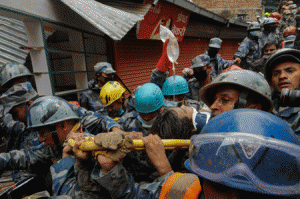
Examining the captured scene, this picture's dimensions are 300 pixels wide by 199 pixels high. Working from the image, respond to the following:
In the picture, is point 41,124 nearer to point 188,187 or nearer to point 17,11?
point 188,187

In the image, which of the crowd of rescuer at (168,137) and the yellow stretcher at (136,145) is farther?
the yellow stretcher at (136,145)

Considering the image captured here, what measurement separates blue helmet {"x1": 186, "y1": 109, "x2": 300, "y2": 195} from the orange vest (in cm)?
26

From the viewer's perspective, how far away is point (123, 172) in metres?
1.32

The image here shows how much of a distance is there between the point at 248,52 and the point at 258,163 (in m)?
6.50

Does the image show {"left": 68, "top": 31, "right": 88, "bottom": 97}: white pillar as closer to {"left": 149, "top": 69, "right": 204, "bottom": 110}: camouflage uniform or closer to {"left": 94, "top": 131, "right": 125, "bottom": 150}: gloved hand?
{"left": 149, "top": 69, "right": 204, "bottom": 110}: camouflage uniform

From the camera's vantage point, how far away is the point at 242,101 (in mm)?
1755

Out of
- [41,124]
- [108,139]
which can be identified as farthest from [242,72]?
[41,124]

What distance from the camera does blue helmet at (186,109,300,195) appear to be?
0.83m

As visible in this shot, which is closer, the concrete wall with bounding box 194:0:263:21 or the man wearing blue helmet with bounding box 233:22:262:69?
the man wearing blue helmet with bounding box 233:22:262:69

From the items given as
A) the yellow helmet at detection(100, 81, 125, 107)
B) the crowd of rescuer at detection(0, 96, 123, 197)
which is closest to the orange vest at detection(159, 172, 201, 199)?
the crowd of rescuer at detection(0, 96, 123, 197)

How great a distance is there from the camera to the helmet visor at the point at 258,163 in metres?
0.83

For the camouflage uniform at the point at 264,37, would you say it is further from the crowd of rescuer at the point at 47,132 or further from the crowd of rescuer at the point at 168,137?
the crowd of rescuer at the point at 47,132

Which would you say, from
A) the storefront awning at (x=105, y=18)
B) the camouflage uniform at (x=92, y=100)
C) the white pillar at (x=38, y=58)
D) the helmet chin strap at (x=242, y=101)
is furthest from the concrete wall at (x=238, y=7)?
the helmet chin strap at (x=242, y=101)

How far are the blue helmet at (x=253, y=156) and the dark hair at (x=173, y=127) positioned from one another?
24.0 inches
